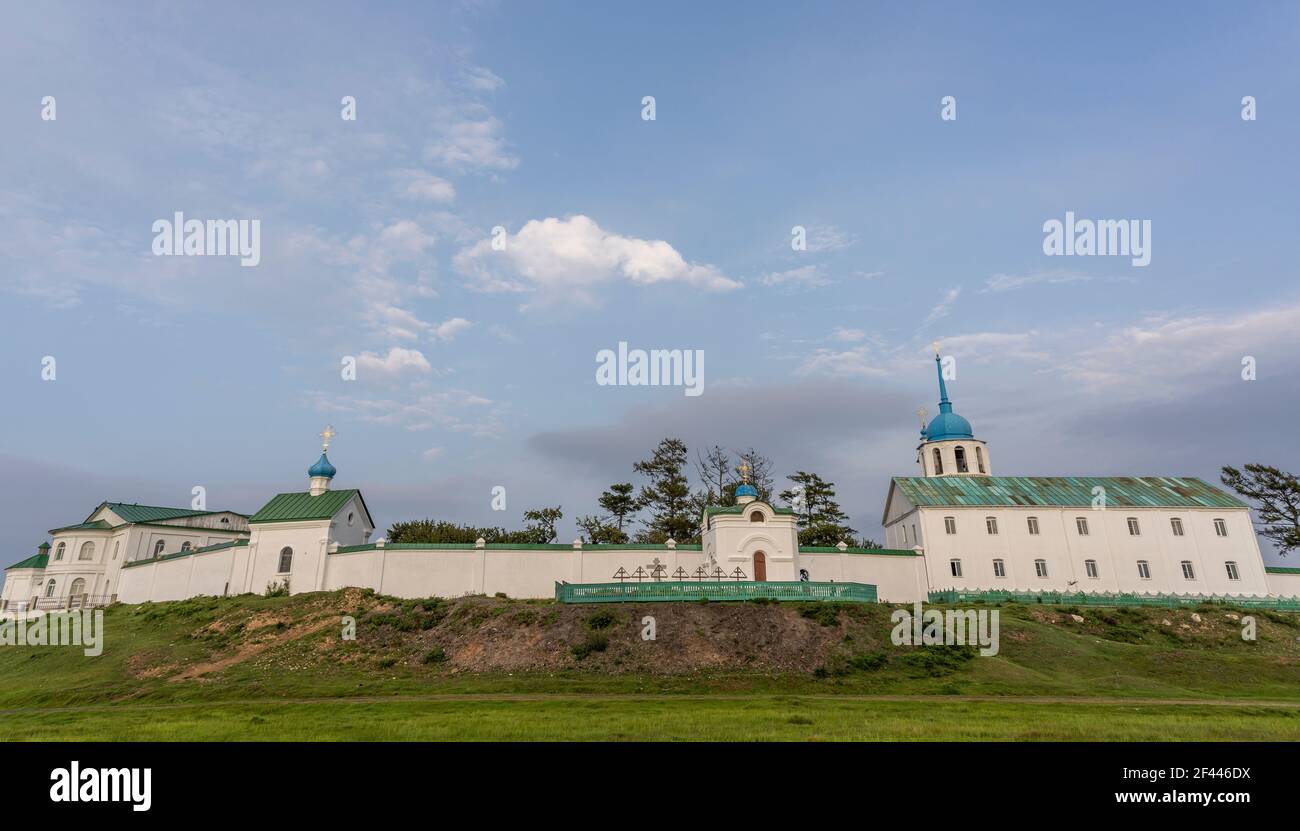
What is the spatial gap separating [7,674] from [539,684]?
26.0 meters

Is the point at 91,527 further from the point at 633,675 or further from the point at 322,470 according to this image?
the point at 633,675

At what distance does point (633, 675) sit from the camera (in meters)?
25.3

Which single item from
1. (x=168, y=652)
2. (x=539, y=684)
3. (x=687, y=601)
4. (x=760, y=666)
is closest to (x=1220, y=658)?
(x=760, y=666)

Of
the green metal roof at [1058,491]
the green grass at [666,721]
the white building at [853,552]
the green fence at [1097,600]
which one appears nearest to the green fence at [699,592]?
the white building at [853,552]

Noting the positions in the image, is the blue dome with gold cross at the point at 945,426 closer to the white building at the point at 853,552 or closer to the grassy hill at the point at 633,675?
the white building at the point at 853,552

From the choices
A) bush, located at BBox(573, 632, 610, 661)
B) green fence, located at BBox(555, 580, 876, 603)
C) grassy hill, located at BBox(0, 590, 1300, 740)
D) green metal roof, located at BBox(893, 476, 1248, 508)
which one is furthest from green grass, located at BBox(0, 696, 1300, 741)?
green metal roof, located at BBox(893, 476, 1248, 508)

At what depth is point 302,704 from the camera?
20.8 metres

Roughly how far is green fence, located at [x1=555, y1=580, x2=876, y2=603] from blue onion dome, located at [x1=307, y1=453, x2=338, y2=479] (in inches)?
833

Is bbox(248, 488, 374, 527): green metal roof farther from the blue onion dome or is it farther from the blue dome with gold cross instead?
the blue dome with gold cross
